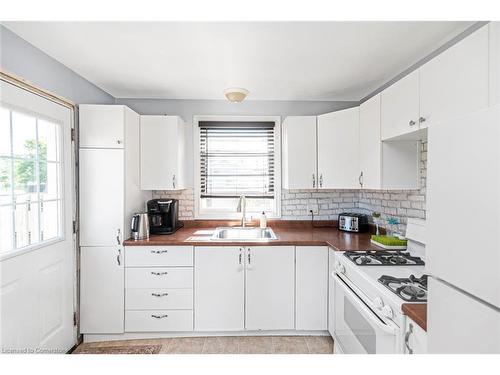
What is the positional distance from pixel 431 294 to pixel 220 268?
179cm

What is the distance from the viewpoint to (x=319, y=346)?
2309 mm

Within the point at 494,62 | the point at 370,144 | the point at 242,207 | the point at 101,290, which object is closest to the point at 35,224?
the point at 101,290

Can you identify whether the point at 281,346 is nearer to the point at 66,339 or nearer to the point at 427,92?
the point at 66,339

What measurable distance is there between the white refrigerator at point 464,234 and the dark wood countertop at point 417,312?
0.60 ft

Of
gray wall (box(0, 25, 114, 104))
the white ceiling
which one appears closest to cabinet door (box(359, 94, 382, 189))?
the white ceiling

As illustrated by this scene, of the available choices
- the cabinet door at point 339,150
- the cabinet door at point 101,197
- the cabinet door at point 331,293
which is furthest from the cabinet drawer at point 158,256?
the cabinet door at point 339,150

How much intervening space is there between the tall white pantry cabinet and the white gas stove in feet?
5.99

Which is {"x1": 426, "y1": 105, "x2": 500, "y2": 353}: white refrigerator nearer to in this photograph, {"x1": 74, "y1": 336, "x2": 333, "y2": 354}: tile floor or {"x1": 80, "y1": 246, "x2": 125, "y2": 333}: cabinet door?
{"x1": 74, "y1": 336, "x2": 333, "y2": 354}: tile floor

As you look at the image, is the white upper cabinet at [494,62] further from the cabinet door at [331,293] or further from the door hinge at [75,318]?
the door hinge at [75,318]

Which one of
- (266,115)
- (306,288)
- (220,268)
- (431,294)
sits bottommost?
(306,288)
